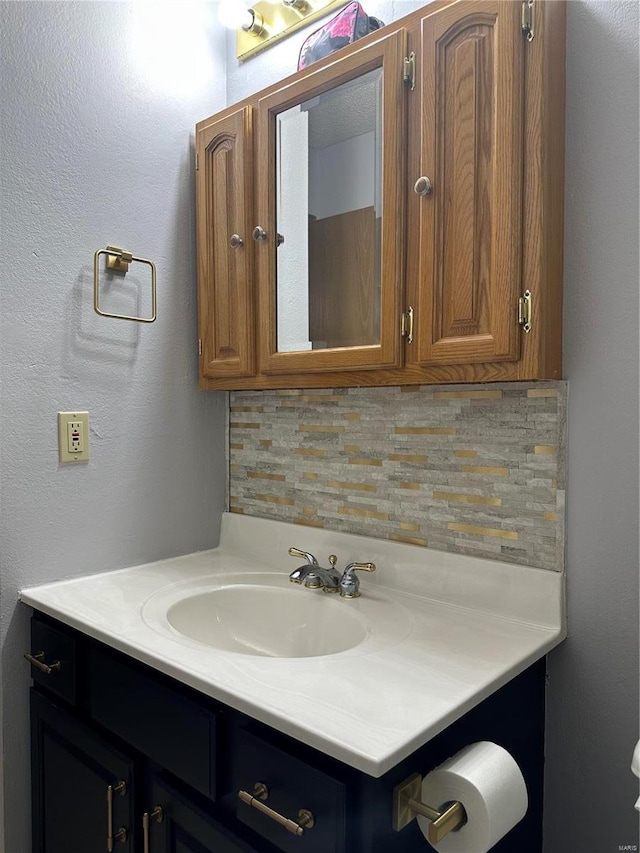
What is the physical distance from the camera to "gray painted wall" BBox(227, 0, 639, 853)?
104cm

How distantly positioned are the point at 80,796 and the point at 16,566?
1.63ft

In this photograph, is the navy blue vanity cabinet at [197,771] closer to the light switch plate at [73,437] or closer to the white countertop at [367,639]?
the white countertop at [367,639]

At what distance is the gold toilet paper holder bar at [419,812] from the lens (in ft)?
→ 2.55

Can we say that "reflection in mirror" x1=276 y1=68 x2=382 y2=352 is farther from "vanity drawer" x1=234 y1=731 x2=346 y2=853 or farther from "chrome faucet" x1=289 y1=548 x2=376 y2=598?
"vanity drawer" x1=234 y1=731 x2=346 y2=853

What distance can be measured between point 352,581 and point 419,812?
0.53m

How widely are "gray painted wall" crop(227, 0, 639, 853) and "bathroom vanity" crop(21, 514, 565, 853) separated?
0.22 feet

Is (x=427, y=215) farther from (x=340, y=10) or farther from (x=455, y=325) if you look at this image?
(x=340, y=10)

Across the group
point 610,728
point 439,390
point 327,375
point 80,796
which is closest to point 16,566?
point 80,796

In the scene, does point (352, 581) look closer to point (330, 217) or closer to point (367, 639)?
point (367, 639)

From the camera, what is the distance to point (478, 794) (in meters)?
0.78

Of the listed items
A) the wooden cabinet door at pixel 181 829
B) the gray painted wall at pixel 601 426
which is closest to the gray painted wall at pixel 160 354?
the gray painted wall at pixel 601 426

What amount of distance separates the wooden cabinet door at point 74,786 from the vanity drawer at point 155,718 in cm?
7

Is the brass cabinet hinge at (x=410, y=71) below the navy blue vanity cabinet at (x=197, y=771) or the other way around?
the other way around

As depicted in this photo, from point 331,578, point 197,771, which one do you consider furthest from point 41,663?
point 331,578
